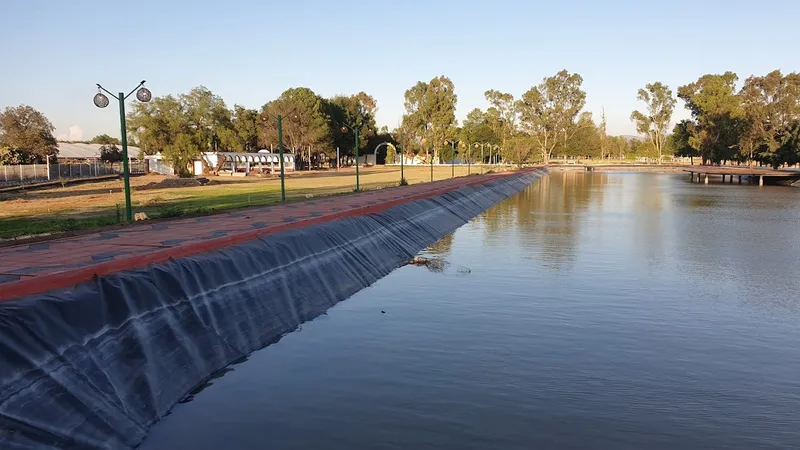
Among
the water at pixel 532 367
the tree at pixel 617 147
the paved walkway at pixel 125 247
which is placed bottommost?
the water at pixel 532 367

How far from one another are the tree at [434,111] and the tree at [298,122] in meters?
25.4

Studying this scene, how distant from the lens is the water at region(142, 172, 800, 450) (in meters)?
6.15

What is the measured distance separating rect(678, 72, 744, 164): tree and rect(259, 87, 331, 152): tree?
50.9m

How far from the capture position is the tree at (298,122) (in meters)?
77.8

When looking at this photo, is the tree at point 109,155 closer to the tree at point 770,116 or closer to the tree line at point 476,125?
the tree line at point 476,125

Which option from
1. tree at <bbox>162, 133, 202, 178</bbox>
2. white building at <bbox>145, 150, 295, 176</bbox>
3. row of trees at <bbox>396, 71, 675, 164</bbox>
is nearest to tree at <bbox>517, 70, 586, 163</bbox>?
row of trees at <bbox>396, 71, 675, 164</bbox>

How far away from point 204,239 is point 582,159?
114873 millimetres

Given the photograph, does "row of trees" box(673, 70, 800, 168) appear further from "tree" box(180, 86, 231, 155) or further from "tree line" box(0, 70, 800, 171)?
"tree" box(180, 86, 231, 155)

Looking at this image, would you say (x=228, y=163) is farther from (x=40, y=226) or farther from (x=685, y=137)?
(x=685, y=137)

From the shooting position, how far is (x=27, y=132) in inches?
2160

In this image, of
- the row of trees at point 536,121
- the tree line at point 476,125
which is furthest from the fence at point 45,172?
the row of trees at point 536,121

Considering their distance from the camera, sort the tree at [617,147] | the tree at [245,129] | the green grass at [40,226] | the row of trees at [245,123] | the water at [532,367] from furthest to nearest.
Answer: the tree at [617,147], the tree at [245,129], the row of trees at [245,123], the green grass at [40,226], the water at [532,367]

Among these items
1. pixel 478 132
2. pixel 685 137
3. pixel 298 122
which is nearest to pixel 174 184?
pixel 298 122

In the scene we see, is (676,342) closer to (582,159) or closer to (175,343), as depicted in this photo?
(175,343)
